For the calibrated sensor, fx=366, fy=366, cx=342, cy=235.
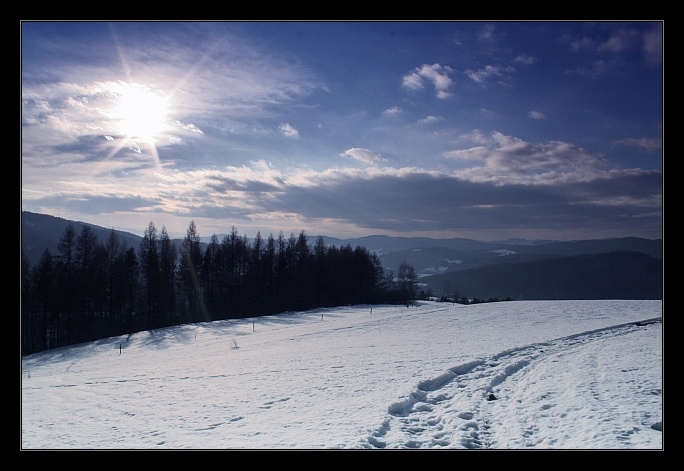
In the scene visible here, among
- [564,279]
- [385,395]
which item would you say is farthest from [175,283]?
Answer: [564,279]

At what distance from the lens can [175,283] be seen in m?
53.4

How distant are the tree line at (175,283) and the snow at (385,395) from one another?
18.0m

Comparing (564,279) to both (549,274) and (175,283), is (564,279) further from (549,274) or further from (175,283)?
(175,283)

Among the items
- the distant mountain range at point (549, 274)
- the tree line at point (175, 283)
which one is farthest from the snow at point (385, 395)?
the distant mountain range at point (549, 274)

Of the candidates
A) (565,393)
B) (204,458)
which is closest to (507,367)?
(565,393)

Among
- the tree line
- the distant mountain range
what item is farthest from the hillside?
the tree line

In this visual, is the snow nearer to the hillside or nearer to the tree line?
the tree line

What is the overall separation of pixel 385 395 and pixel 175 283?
163ft

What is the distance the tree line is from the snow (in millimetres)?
18008

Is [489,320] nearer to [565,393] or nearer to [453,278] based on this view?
[565,393]

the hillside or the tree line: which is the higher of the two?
the tree line

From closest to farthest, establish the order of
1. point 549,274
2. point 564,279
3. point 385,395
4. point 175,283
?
point 385,395
point 175,283
point 564,279
point 549,274

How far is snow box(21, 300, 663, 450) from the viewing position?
24.7 feet

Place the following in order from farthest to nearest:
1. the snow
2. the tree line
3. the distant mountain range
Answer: the distant mountain range, the tree line, the snow
